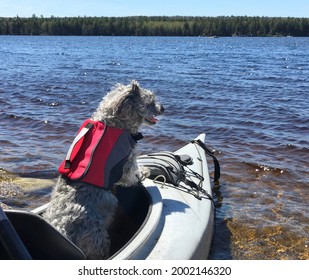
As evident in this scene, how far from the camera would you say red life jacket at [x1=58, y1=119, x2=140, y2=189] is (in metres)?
4.50

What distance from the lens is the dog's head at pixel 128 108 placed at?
5094 millimetres

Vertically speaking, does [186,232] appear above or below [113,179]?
below

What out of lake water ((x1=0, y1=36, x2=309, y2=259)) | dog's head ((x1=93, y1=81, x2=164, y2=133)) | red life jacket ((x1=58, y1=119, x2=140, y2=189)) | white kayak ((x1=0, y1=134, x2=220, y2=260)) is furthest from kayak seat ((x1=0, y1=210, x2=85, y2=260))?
lake water ((x1=0, y1=36, x2=309, y2=259))

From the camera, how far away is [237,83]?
2144 centimetres

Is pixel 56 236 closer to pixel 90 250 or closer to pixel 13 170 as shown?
pixel 90 250

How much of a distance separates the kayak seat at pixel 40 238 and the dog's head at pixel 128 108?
2.19 meters

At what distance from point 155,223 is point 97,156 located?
2.98ft

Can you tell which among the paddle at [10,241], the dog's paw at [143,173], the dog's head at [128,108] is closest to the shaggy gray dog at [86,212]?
the dog's head at [128,108]

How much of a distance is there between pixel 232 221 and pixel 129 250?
3.23m

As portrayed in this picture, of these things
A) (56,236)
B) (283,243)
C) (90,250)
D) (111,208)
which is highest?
(56,236)

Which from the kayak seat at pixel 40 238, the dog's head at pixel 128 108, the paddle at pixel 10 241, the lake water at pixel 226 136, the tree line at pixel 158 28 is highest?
the tree line at pixel 158 28

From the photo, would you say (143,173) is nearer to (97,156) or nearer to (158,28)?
(97,156)

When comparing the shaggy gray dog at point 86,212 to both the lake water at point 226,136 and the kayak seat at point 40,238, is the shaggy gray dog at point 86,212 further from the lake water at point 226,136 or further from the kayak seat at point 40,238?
the lake water at point 226,136
